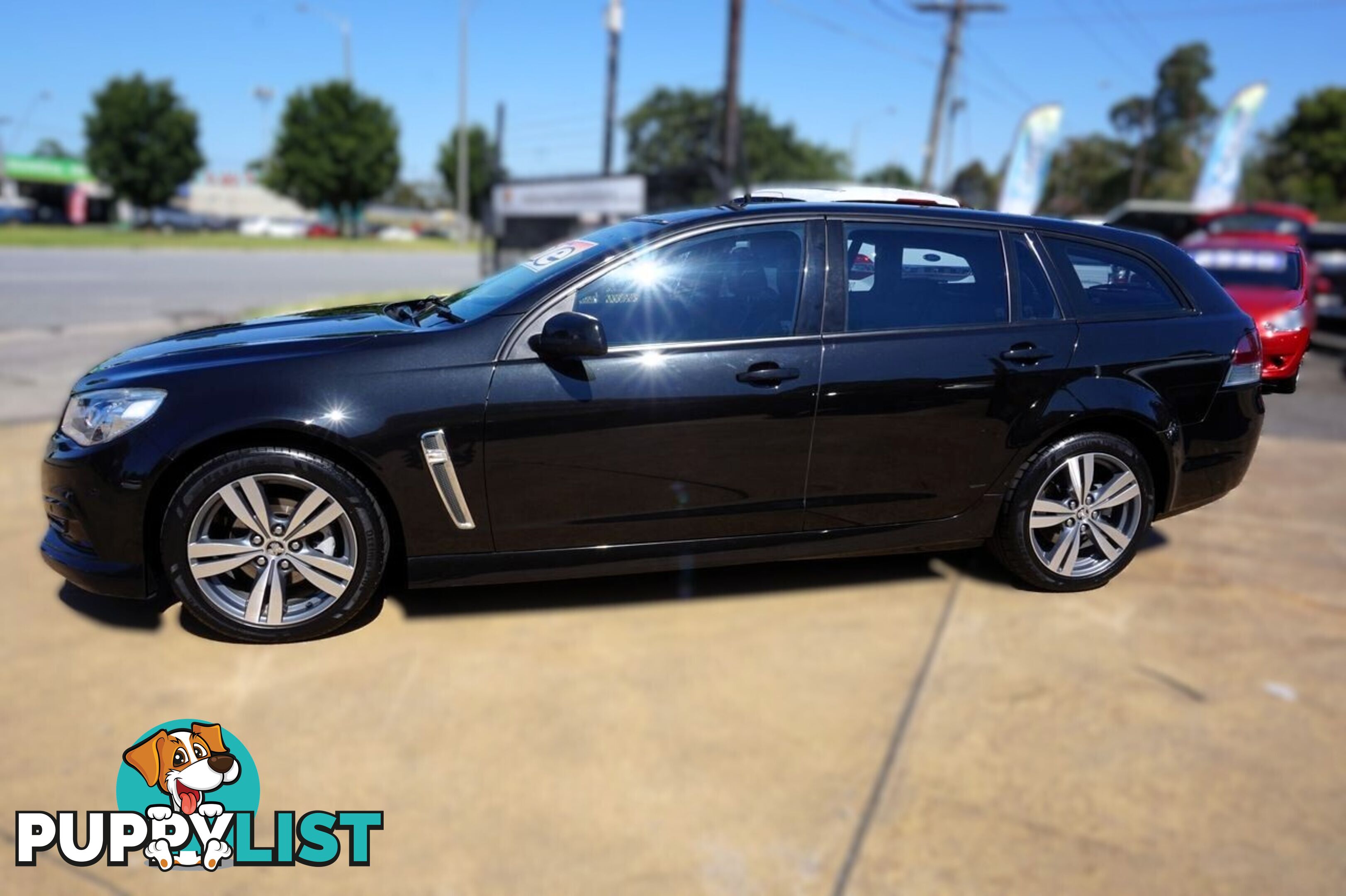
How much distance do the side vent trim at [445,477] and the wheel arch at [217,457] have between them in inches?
4.1

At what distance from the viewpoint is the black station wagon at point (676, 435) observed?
201cm

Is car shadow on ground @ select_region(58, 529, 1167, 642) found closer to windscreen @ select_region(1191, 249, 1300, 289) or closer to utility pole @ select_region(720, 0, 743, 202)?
windscreen @ select_region(1191, 249, 1300, 289)

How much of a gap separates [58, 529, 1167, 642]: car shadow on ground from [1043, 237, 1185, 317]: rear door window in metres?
0.47

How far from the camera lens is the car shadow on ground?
2.01 meters

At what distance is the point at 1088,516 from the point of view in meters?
2.11

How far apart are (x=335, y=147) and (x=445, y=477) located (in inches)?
4495

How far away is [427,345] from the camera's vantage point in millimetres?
2047

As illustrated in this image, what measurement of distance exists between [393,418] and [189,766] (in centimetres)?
73

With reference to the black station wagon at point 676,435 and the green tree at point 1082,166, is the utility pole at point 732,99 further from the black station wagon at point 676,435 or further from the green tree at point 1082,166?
the black station wagon at point 676,435

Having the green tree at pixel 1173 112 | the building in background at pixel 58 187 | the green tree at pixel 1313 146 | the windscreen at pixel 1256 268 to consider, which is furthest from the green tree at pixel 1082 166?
the building in background at pixel 58 187

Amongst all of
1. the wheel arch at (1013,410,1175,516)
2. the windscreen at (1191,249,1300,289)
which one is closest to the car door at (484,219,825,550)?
the wheel arch at (1013,410,1175,516)

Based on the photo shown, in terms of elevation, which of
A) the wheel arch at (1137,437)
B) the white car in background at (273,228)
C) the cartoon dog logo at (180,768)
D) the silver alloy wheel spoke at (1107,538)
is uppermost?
the wheel arch at (1137,437)

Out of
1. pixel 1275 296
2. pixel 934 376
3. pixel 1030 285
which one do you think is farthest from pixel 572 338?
pixel 1275 296

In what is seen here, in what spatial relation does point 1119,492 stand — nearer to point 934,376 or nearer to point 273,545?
point 934,376
